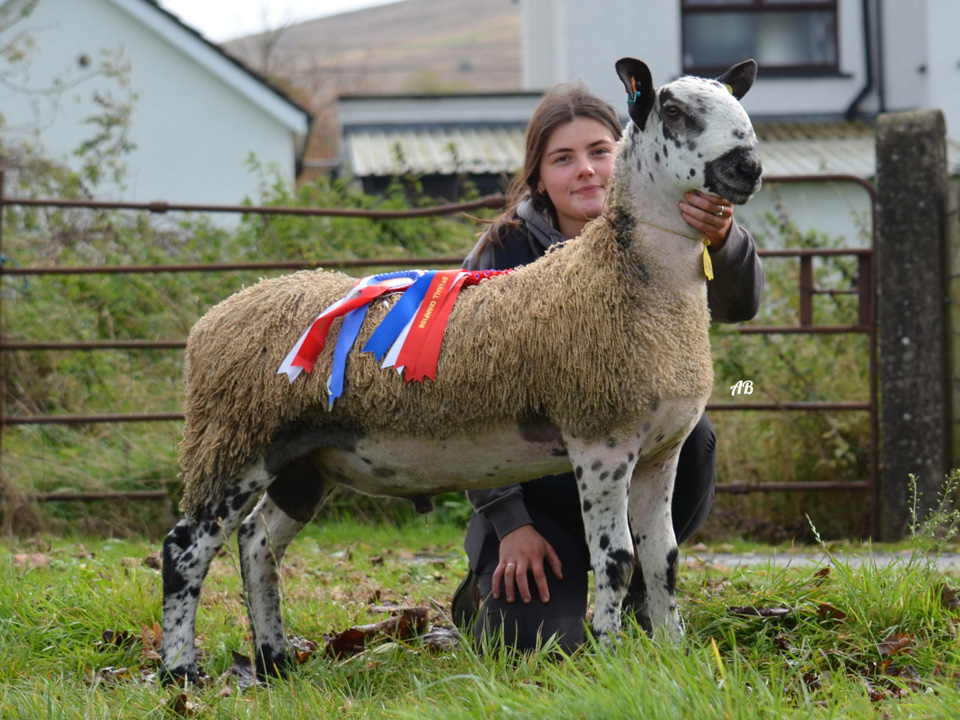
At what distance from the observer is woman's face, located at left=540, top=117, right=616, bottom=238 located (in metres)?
3.25

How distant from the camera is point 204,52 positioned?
14469 mm

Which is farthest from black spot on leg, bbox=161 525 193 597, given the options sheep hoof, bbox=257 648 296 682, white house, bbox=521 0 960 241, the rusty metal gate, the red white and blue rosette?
white house, bbox=521 0 960 241

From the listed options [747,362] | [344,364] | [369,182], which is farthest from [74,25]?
[344,364]

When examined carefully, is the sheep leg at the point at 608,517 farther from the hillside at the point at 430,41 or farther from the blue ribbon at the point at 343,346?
the hillside at the point at 430,41

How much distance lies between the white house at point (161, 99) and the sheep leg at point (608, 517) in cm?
1248

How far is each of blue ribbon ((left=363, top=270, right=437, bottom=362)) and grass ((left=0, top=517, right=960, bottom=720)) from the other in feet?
2.83

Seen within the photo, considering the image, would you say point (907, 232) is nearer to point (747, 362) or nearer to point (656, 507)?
point (747, 362)

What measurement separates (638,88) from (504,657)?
1513 millimetres

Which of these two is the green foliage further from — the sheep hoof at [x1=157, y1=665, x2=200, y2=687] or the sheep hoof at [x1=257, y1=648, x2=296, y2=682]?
the sheep hoof at [x1=157, y1=665, x2=200, y2=687]

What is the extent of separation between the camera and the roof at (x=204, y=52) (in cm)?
1445

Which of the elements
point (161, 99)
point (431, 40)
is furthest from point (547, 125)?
point (431, 40)

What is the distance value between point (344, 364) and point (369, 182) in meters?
9.08

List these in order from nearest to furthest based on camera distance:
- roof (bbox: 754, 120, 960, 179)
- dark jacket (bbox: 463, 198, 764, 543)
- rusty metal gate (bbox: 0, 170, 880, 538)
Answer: dark jacket (bbox: 463, 198, 764, 543) → rusty metal gate (bbox: 0, 170, 880, 538) → roof (bbox: 754, 120, 960, 179)

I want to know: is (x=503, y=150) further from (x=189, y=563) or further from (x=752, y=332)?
(x=189, y=563)
